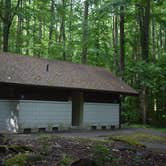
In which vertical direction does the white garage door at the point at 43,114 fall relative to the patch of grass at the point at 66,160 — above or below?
above

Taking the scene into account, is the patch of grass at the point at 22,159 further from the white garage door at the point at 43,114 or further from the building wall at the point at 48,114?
the white garage door at the point at 43,114

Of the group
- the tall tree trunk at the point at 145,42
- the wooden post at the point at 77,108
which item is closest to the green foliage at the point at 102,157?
the wooden post at the point at 77,108

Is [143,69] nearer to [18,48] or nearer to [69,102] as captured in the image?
[69,102]

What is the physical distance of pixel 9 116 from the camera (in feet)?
55.2

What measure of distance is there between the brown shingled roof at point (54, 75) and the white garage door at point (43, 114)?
44.8 inches

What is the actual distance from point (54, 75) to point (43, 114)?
2.74 metres

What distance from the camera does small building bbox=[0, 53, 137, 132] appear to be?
1683 cm

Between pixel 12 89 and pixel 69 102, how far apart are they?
401 cm

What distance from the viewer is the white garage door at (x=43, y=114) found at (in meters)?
17.1

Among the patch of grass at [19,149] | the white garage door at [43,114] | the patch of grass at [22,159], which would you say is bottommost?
the patch of grass at [22,159]

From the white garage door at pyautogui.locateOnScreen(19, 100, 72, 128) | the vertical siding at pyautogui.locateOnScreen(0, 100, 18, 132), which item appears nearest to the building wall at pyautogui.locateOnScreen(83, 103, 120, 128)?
the white garage door at pyautogui.locateOnScreen(19, 100, 72, 128)

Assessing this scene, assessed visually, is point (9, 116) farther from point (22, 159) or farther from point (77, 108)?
point (22, 159)

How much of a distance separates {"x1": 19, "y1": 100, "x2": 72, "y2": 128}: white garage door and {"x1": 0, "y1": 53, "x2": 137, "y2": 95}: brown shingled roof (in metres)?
1.14

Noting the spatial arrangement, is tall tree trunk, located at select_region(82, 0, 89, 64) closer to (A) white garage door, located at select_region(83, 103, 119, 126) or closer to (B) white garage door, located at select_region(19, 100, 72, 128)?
(A) white garage door, located at select_region(83, 103, 119, 126)
